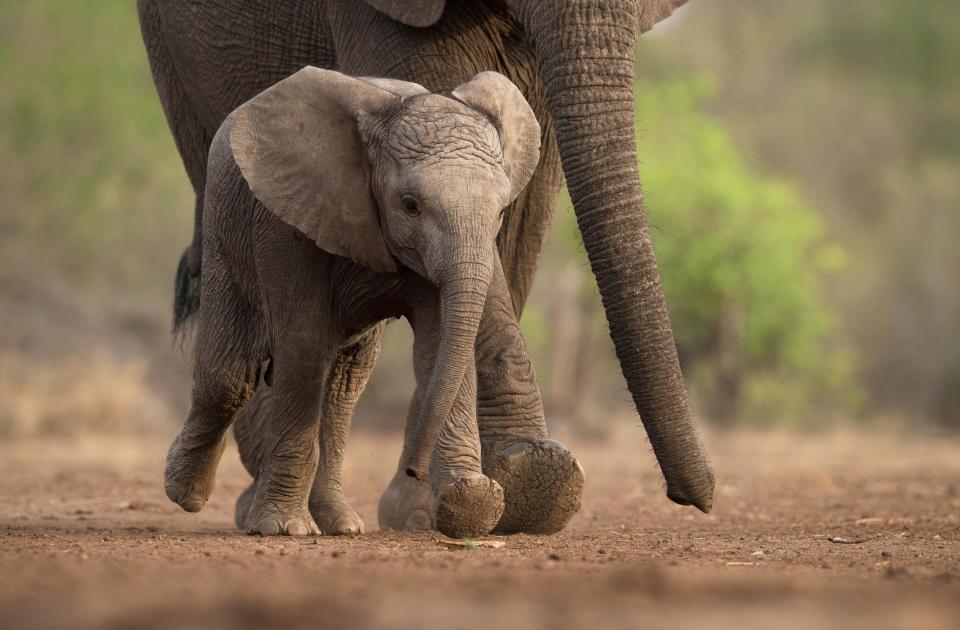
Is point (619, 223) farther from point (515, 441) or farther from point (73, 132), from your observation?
point (73, 132)

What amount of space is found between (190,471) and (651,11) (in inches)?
109

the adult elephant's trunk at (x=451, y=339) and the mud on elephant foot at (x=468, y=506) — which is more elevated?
the adult elephant's trunk at (x=451, y=339)

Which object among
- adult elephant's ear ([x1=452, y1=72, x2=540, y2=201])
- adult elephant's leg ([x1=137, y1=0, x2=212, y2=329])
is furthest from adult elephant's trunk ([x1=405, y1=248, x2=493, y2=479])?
adult elephant's leg ([x1=137, y1=0, x2=212, y2=329])

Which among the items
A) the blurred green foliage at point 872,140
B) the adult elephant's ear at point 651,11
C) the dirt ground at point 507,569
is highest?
the blurred green foliage at point 872,140

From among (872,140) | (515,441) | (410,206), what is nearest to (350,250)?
(410,206)

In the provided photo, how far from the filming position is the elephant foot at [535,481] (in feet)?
19.7

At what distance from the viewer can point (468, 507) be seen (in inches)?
217

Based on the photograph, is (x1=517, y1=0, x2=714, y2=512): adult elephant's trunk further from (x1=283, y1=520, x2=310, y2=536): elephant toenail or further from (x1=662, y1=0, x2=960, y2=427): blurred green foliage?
(x1=662, y1=0, x2=960, y2=427): blurred green foliage

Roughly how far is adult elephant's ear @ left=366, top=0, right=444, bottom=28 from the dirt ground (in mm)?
2029

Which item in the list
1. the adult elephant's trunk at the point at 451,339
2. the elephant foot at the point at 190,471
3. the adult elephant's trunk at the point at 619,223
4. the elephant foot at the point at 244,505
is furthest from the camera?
the elephant foot at the point at 244,505

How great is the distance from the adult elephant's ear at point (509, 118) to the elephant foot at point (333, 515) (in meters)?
1.65

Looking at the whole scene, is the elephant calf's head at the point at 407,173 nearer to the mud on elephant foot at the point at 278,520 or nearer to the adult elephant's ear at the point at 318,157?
the adult elephant's ear at the point at 318,157

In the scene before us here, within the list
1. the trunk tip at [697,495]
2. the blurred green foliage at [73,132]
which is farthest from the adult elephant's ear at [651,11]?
the blurred green foliage at [73,132]

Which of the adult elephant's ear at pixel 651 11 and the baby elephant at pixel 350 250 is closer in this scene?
the baby elephant at pixel 350 250
